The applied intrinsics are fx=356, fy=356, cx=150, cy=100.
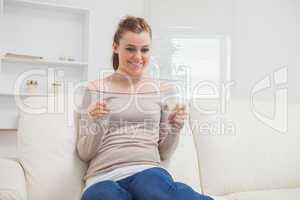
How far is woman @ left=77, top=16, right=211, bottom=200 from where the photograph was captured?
126 cm

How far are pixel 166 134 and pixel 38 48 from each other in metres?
2.11

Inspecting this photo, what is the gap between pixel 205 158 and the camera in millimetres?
1766

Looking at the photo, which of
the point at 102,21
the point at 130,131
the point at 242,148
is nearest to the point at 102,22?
the point at 102,21

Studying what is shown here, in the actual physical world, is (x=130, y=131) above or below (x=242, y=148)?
above

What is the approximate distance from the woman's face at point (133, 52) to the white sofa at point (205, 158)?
0.35m

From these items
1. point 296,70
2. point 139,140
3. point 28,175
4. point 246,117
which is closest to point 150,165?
point 139,140

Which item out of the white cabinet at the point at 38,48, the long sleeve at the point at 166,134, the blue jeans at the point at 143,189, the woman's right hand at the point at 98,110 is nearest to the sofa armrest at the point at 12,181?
the blue jeans at the point at 143,189

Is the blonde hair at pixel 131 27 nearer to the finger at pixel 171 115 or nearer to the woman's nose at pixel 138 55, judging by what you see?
the woman's nose at pixel 138 55

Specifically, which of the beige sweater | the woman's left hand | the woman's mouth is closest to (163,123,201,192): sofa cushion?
the beige sweater

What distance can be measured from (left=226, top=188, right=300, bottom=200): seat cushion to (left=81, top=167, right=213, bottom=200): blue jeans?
1.43 ft

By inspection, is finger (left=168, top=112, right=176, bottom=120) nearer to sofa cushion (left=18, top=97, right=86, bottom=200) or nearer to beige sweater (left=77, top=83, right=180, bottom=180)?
beige sweater (left=77, top=83, right=180, bottom=180)

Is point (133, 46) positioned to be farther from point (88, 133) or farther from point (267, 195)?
point (267, 195)

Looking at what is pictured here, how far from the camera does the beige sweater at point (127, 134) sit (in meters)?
1.39

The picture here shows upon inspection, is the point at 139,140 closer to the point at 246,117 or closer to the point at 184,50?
the point at 246,117
